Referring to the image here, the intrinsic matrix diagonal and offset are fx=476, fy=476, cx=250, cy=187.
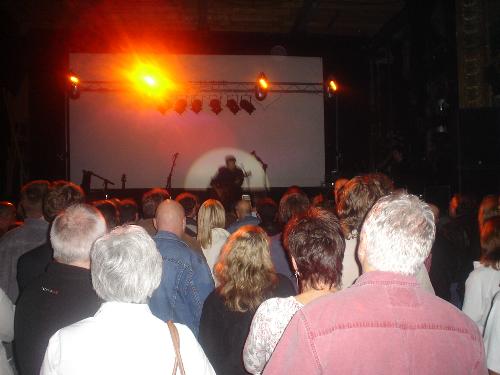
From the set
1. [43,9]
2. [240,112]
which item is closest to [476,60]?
[240,112]

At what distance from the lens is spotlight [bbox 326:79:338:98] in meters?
11.5

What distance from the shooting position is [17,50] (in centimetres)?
1041

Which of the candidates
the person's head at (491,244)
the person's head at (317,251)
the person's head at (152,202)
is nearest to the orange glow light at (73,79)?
the person's head at (152,202)

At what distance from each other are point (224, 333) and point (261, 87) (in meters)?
9.74

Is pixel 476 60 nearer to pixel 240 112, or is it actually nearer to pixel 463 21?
pixel 463 21

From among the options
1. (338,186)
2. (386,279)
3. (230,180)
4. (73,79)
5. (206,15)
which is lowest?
(386,279)

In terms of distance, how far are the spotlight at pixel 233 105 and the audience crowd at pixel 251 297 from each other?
862 centimetres

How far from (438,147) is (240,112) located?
18.2 ft

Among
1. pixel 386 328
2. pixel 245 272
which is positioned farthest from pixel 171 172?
pixel 386 328

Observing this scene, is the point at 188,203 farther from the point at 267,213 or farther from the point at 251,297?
the point at 251,297

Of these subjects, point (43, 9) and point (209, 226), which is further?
point (43, 9)

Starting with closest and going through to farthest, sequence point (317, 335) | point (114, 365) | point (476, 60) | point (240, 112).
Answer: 1. point (317, 335)
2. point (114, 365)
3. point (476, 60)
4. point (240, 112)

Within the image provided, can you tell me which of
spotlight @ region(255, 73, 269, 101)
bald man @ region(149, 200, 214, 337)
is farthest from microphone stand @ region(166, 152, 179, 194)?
bald man @ region(149, 200, 214, 337)

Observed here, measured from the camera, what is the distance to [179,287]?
10.1 ft
